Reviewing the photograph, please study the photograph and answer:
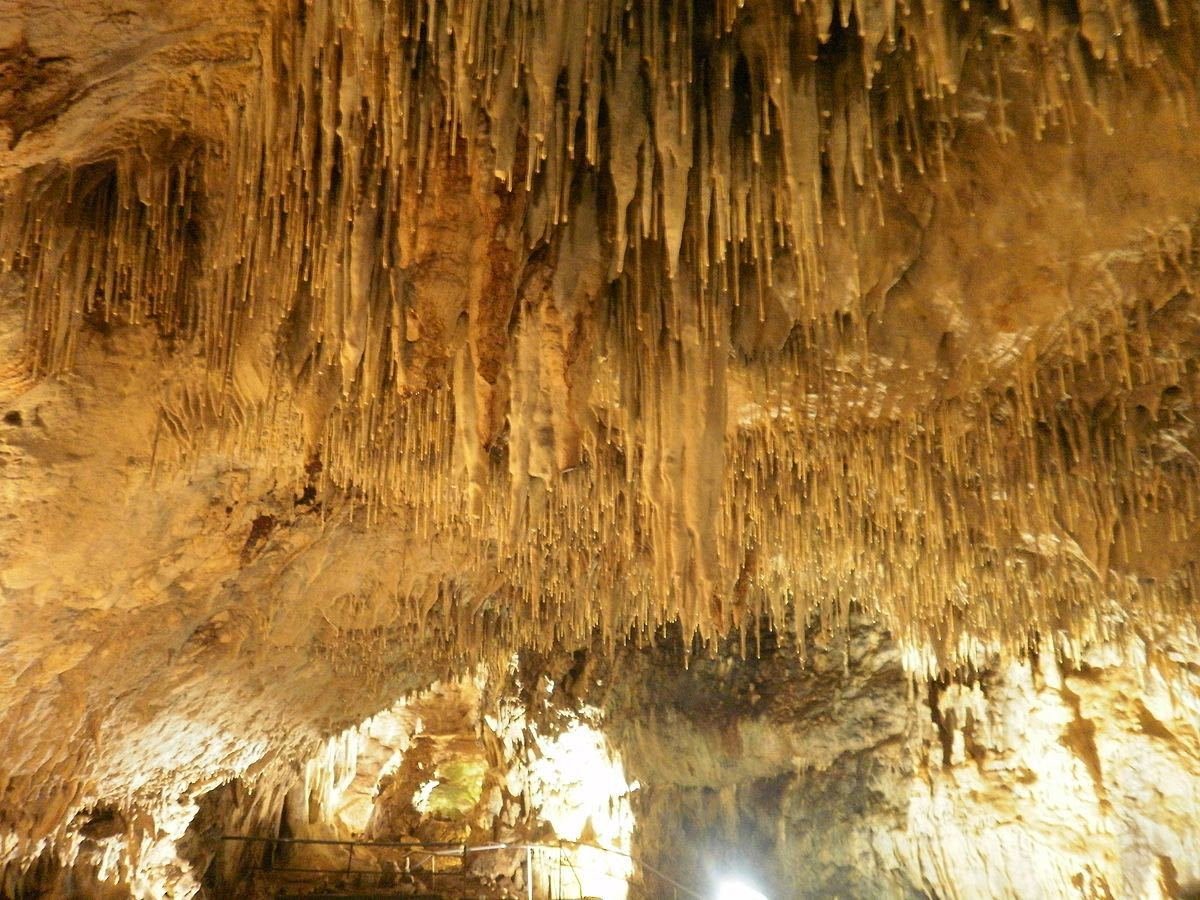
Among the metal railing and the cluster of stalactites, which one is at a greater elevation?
the cluster of stalactites

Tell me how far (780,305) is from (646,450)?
808 mm

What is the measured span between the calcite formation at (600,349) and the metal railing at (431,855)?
257 cm

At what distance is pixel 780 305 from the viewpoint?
152 inches


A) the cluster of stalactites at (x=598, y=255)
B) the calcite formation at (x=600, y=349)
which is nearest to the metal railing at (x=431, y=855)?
the calcite formation at (x=600, y=349)

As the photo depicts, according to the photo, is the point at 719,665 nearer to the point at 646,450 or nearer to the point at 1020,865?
the point at 1020,865

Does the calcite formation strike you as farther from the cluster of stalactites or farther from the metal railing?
the metal railing

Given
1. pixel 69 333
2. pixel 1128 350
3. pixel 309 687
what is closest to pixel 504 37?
pixel 69 333

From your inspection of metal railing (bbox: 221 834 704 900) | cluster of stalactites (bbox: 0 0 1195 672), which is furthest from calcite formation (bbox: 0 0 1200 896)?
metal railing (bbox: 221 834 704 900)

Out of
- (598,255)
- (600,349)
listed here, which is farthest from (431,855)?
(598,255)

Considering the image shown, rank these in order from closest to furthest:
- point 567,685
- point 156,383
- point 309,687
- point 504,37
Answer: point 504,37 → point 156,383 → point 309,687 → point 567,685

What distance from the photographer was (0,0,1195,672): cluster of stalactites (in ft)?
8.98

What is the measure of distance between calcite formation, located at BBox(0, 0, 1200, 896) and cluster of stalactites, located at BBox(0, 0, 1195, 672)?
0.7 inches

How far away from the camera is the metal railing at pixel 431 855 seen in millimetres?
8837

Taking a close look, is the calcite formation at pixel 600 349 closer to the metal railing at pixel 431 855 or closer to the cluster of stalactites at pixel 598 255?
the cluster of stalactites at pixel 598 255
